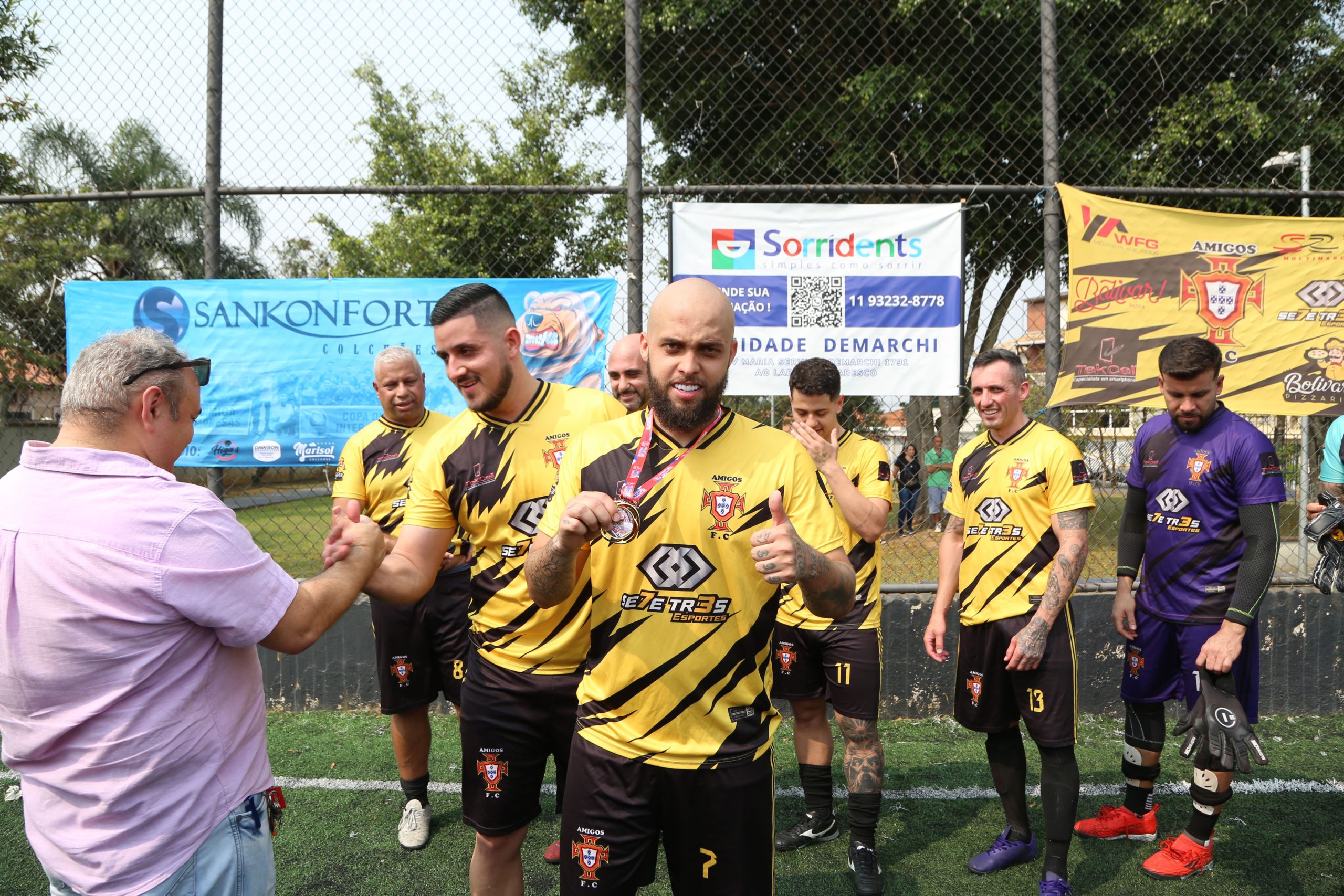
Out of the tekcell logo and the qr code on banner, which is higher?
the tekcell logo

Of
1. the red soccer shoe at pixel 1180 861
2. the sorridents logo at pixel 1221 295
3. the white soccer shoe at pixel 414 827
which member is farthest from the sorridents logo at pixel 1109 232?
the white soccer shoe at pixel 414 827

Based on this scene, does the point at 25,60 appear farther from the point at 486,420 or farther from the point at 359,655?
the point at 486,420

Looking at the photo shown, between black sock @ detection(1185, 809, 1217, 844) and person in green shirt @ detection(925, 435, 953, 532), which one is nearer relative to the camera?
black sock @ detection(1185, 809, 1217, 844)

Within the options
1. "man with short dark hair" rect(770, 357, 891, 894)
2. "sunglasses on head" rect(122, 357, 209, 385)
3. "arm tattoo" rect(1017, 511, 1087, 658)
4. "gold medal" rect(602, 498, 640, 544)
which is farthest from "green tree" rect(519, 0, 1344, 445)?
"gold medal" rect(602, 498, 640, 544)

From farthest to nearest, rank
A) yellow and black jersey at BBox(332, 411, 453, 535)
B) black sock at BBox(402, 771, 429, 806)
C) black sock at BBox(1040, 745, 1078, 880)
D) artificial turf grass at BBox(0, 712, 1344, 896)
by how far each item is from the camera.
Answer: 1. yellow and black jersey at BBox(332, 411, 453, 535)
2. black sock at BBox(402, 771, 429, 806)
3. artificial turf grass at BBox(0, 712, 1344, 896)
4. black sock at BBox(1040, 745, 1078, 880)

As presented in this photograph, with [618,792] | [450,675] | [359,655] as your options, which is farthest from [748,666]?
[359,655]

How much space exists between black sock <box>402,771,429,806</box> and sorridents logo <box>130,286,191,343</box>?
327 cm

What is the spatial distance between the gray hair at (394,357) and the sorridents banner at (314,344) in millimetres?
600

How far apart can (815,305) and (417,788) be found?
3.63 metres

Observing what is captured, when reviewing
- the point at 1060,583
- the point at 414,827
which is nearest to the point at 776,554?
the point at 1060,583

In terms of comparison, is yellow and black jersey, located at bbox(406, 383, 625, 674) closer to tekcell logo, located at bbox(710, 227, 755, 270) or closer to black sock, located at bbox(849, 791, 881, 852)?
black sock, located at bbox(849, 791, 881, 852)

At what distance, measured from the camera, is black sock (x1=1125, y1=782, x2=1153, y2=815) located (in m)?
4.11

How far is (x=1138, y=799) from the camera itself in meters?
4.11

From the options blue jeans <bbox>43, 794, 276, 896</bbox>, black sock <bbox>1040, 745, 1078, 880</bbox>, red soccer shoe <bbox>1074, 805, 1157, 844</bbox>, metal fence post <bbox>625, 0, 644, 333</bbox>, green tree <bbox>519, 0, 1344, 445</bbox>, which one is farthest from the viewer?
green tree <bbox>519, 0, 1344, 445</bbox>
